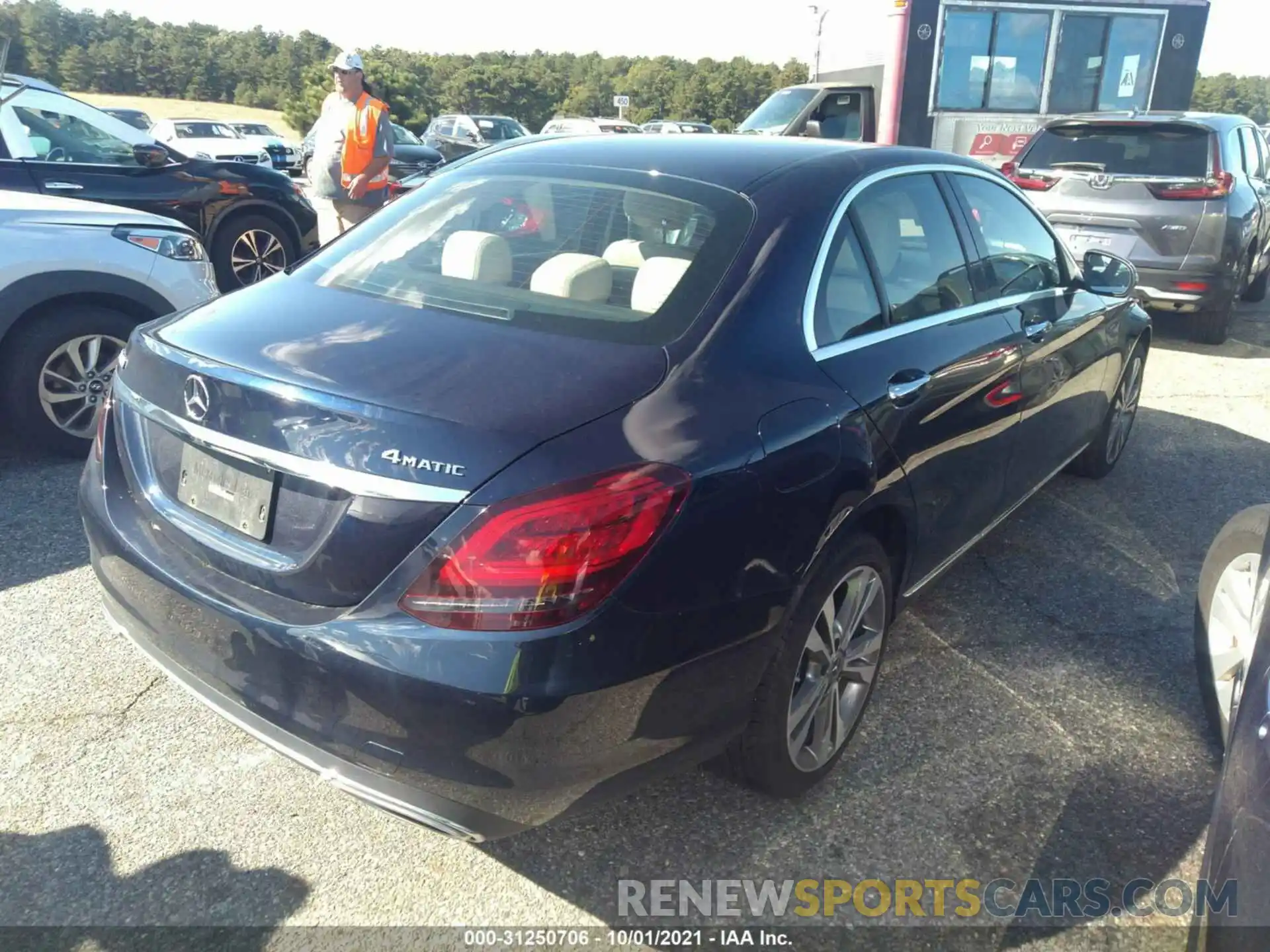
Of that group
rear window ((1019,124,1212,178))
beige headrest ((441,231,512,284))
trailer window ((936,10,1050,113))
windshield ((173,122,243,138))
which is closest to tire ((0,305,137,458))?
beige headrest ((441,231,512,284))

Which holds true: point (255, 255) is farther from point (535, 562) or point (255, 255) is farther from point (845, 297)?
point (535, 562)

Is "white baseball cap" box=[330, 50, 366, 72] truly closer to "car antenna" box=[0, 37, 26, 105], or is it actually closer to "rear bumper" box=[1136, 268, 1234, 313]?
"car antenna" box=[0, 37, 26, 105]

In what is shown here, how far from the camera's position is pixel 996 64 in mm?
11703

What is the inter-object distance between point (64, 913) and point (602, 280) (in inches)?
75.2

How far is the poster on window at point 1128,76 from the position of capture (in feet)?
38.4

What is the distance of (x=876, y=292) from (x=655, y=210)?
66 cm

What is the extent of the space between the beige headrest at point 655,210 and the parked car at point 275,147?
85.1ft

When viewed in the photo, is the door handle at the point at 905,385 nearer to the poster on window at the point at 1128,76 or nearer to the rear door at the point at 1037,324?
the rear door at the point at 1037,324

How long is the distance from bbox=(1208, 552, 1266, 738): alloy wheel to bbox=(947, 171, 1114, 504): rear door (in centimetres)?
75

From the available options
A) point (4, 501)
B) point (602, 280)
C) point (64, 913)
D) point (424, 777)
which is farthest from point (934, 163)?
point (4, 501)

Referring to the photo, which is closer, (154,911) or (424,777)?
(424,777)

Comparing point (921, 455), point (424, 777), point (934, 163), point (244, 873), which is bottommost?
point (244, 873)

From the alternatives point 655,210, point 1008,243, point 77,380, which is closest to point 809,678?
point 655,210

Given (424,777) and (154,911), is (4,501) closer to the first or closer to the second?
(154,911)
